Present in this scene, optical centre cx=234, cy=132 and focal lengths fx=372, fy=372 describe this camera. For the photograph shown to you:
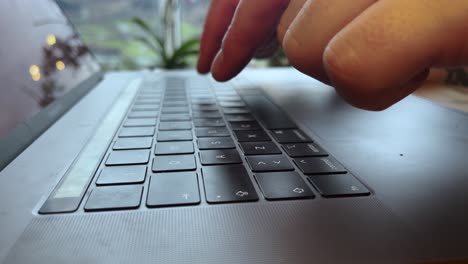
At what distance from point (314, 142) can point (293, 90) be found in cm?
25

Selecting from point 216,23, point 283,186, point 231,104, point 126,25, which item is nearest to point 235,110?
point 231,104

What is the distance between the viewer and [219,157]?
0.29m

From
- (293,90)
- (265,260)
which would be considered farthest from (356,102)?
(293,90)

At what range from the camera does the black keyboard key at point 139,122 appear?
0.40 m

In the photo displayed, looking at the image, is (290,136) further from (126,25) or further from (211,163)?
(126,25)

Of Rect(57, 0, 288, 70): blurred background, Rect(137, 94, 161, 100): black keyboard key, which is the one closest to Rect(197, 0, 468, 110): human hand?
Rect(137, 94, 161, 100): black keyboard key

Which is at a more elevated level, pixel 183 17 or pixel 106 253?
pixel 183 17

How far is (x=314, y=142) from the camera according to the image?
33 centimetres

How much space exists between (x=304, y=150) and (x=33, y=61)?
1.05 ft

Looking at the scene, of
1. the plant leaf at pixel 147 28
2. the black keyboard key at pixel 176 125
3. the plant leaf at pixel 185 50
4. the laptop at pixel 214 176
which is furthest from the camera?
the plant leaf at pixel 147 28

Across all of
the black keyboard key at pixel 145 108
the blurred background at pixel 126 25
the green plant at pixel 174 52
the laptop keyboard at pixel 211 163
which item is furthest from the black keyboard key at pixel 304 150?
the blurred background at pixel 126 25

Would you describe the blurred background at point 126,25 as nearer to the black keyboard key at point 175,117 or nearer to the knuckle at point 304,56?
the black keyboard key at point 175,117

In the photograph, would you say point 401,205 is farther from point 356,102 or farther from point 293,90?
point 293,90

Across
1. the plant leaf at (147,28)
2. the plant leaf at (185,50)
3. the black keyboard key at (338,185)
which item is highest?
the plant leaf at (147,28)
